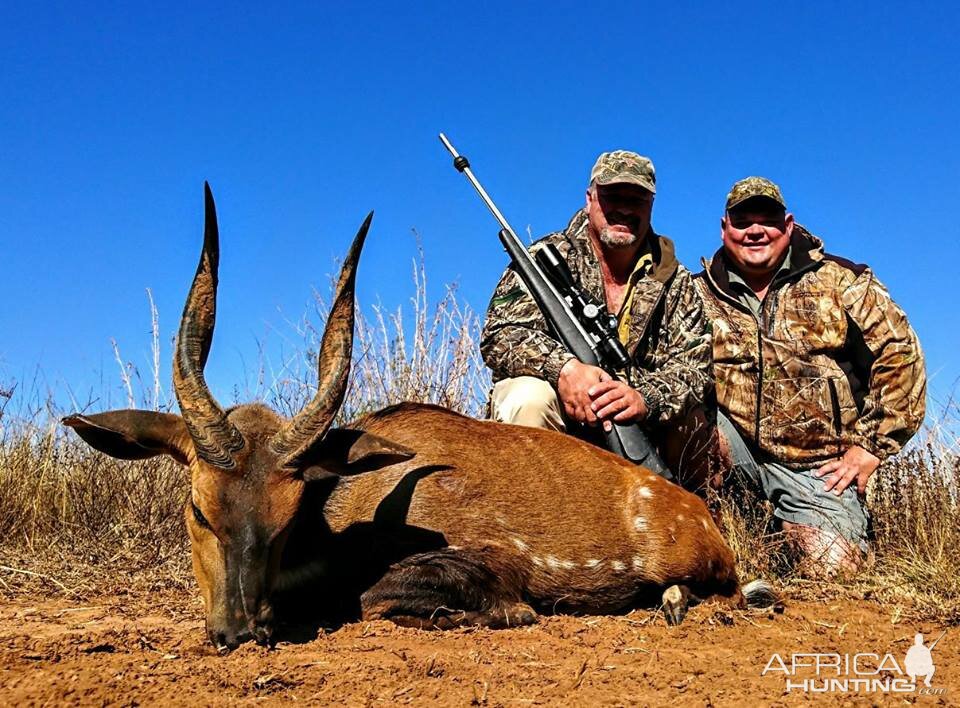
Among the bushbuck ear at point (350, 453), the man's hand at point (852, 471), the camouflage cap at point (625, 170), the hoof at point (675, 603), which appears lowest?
the hoof at point (675, 603)

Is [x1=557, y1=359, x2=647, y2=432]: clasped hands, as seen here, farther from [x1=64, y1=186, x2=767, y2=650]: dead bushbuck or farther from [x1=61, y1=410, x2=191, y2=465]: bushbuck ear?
[x1=61, y1=410, x2=191, y2=465]: bushbuck ear

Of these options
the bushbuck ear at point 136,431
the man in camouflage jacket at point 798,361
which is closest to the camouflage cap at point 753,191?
the man in camouflage jacket at point 798,361

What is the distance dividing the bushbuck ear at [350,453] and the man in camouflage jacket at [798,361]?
147 inches

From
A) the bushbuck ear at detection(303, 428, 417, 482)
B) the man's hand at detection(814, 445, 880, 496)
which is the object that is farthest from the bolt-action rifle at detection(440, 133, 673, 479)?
the bushbuck ear at detection(303, 428, 417, 482)

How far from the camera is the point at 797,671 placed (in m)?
3.95

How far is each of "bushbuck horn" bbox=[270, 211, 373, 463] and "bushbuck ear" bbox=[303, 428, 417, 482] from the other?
0.47ft

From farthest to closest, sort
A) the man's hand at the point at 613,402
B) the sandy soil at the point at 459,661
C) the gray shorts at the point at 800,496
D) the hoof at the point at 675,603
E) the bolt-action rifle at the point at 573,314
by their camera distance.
Result: 1. the gray shorts at the point at 800,496
2. the bolt-action rifle at the point at 573,314
3. the man's hand at the point at 613,402
4. the hoof at the point at 675,603
5. the sandy soil at the point at 459,661

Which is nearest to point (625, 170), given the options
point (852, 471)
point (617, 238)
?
point (617, 238)

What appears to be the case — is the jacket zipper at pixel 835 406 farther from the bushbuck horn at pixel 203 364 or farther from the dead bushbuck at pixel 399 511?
the bushbuck horn at pixel 203 364

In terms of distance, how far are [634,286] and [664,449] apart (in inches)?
49.7

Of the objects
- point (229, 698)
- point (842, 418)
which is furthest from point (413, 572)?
point (842, 418)

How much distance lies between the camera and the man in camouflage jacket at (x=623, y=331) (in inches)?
→ 260

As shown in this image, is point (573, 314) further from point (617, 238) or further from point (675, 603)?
point (675, 603)

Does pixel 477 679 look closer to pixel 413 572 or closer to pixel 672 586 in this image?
pixel 413 572
